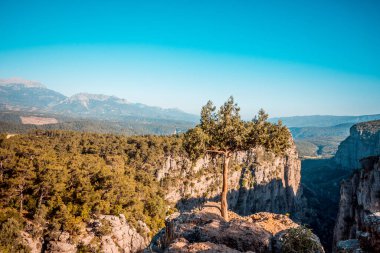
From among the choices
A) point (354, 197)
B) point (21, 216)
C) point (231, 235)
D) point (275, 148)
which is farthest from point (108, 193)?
point (354, 197)

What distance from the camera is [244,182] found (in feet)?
396

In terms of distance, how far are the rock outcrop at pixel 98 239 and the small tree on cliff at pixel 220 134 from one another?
121 feet

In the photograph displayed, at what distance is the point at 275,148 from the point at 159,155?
8613 cm

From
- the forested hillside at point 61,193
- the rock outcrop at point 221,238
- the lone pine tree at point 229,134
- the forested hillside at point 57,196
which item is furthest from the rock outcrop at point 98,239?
the rock outcrop at point 221,238

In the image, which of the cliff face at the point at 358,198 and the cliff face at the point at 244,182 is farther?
the cliff face at the point at 244,182

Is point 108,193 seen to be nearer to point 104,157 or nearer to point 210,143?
point 104,157

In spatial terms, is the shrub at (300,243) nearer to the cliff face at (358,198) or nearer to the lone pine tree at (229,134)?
the lone pine tree at (229,134)

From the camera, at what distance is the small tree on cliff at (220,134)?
2358cm

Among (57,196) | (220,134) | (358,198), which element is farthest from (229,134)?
(358,198)

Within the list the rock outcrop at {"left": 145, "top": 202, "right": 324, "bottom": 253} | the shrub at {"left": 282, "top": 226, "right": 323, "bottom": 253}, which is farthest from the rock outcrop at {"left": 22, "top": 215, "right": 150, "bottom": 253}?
the shrub at {"left": 282, "top": 226, "right": 323, "bottom": 253}

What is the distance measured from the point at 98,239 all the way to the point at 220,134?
4044 centimetres

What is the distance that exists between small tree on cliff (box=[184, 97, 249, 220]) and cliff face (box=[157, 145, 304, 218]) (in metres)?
75.2

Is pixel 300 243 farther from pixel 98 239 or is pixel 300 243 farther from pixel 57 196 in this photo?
pixel 57 196

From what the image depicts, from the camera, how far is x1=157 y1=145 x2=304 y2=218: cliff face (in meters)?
107
